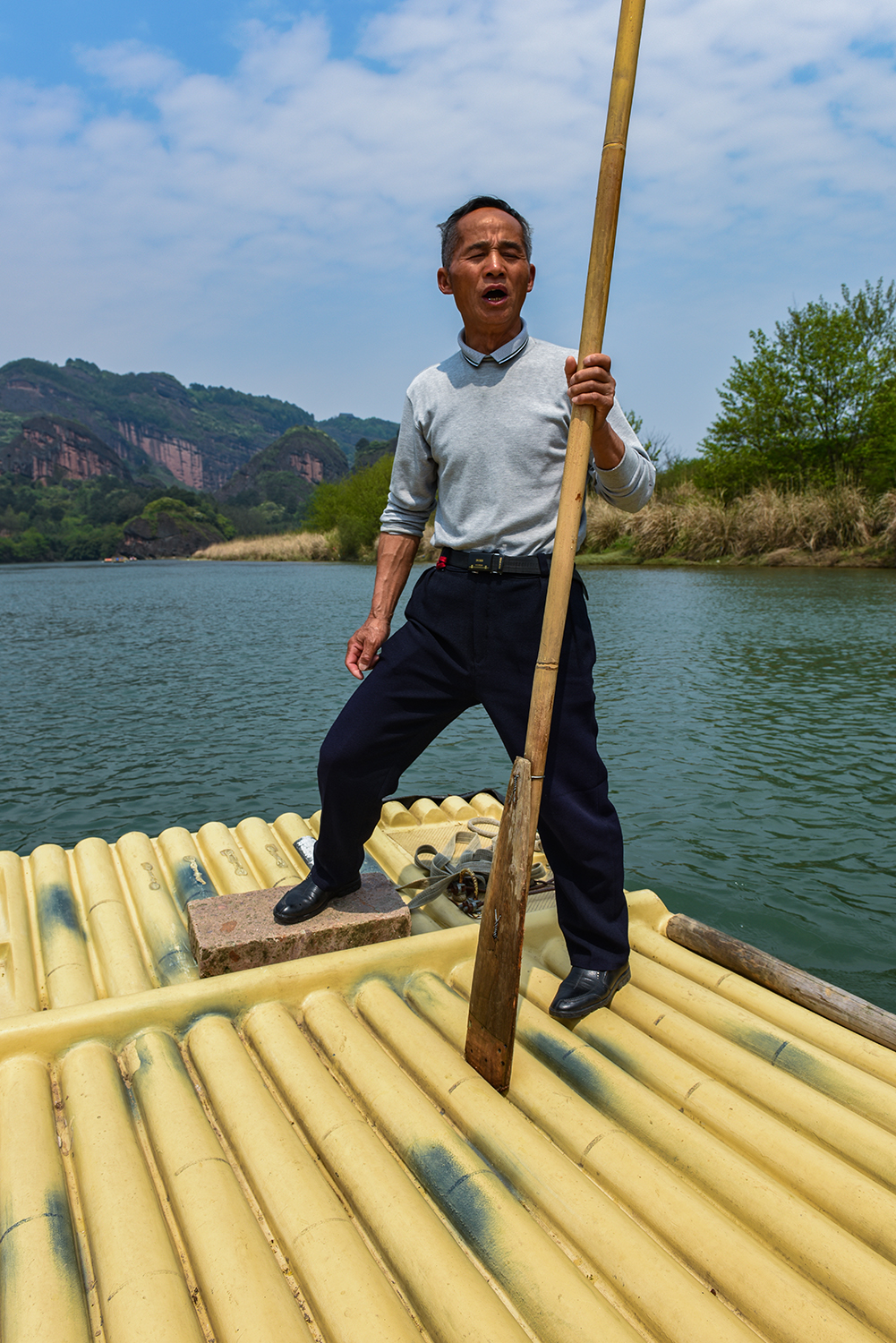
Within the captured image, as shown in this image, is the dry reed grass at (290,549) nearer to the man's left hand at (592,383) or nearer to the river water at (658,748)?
the river water at (658,748)

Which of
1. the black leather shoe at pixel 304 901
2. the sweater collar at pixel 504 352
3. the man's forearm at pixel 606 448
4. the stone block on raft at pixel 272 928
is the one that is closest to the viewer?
the man's forearm at pixel 606 448

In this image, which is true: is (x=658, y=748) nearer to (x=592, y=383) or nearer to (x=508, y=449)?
(x=508, y=449)

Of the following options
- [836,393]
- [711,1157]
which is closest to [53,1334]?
[711,1157]

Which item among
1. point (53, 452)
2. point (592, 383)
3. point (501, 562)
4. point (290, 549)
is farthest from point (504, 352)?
point (53, 452)

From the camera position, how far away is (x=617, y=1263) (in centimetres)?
155

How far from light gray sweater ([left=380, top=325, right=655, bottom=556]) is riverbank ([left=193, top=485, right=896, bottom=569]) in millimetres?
24928

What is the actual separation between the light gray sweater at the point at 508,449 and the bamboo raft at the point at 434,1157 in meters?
1.28

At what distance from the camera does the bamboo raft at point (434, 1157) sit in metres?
1.46

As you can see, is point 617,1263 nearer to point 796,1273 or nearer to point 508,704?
point 796,1273

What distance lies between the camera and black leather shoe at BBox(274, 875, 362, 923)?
2.73 metres

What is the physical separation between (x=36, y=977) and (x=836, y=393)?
129 feet

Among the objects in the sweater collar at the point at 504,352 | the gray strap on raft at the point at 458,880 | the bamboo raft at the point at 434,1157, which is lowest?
the gray strap on raft at the point at 458,880

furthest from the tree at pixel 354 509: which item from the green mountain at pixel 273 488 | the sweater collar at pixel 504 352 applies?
the green mountain at pixel 273 488

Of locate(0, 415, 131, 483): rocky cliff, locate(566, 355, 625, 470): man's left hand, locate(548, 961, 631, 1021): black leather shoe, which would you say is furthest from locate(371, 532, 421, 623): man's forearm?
locate(0, 415, 131, 483): rocky cliff
